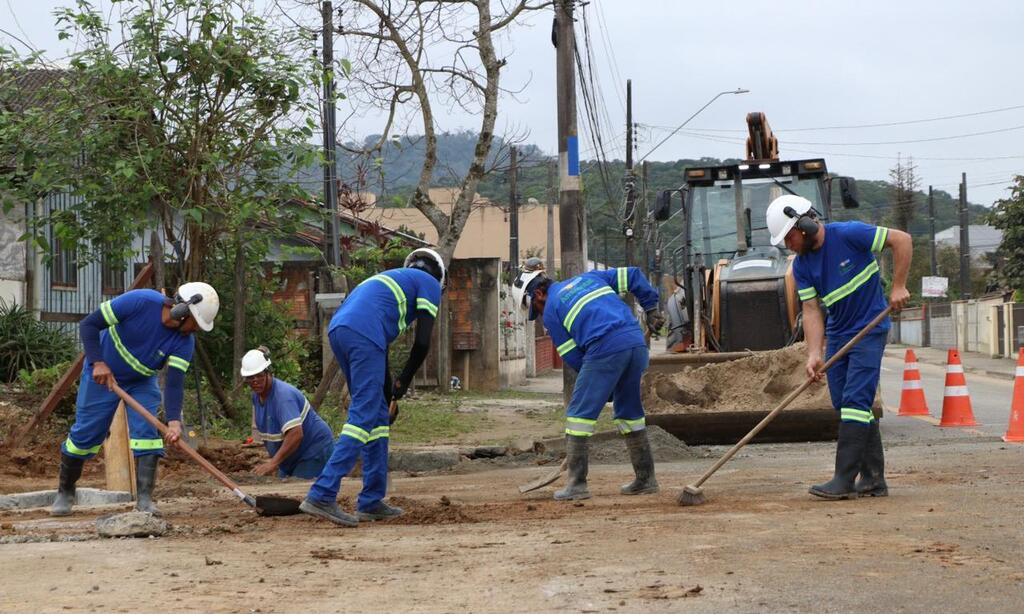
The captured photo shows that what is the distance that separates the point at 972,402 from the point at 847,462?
42.3 feet

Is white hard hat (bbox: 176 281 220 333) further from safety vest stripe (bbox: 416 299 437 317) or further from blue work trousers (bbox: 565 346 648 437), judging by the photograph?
blue work trousers (bbox: 565 346 648 437)

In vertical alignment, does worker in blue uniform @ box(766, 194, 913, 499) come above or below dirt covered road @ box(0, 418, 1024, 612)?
above

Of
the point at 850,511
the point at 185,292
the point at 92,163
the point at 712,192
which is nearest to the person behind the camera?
the point at 850,511

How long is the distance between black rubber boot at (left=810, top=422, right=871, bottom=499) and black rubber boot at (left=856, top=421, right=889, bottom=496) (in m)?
0.07

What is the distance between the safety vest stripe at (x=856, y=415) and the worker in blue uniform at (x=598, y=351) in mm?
1430

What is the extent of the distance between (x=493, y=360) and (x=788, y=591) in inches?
772

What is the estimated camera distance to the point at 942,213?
4055 inches

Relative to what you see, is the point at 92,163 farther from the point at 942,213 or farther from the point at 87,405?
the point at 942,213

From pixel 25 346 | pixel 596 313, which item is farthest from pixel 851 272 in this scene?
pixel 25 346

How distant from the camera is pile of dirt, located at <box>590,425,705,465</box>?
1183cm

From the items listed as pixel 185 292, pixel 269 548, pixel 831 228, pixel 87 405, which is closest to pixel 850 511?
pixel 831 228

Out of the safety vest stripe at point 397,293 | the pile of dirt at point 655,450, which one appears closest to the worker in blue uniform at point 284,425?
the safety vest stripe at point 397,293

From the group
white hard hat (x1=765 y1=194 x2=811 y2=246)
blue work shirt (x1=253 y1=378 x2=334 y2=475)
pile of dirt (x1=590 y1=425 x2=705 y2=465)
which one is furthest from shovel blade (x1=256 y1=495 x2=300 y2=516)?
pile of dirt (x1=590 y1=425 x2=705 y2=465)

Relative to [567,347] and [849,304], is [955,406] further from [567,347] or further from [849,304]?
[567,347]
